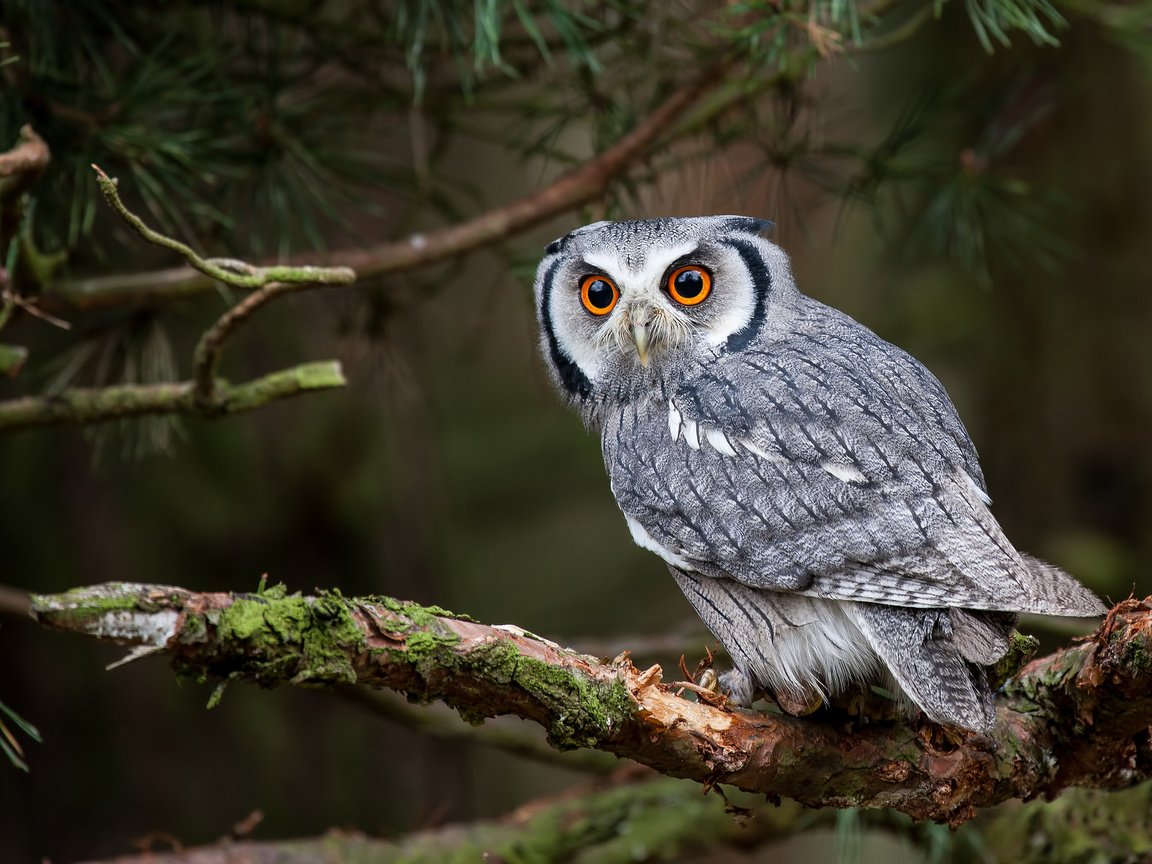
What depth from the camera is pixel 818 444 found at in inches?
79.1

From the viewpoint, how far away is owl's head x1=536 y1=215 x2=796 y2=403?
87.1 inches

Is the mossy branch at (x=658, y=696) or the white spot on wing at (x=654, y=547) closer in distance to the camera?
the mossy branch at (x=658, y=696)

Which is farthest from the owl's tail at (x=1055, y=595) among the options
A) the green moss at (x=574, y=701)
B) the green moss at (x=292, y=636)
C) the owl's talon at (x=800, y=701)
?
the green moss at (x=292, y=636)

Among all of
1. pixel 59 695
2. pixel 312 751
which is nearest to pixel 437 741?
pixel 312 751

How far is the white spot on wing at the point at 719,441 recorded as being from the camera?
2.07 m

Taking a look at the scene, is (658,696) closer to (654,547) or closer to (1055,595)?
(654,547)

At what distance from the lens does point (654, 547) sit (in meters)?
2.09

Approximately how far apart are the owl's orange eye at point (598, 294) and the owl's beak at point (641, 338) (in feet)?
0.33

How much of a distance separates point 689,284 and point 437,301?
2966mm

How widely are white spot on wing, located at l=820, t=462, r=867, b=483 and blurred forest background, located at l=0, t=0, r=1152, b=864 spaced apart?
708 mm

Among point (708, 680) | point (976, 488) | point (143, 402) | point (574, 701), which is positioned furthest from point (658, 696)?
point (143, 402)

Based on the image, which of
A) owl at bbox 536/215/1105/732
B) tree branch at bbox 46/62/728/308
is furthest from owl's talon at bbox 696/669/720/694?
tree branch at bbox 46/62/728/308

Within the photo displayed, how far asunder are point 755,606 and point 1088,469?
1.89m

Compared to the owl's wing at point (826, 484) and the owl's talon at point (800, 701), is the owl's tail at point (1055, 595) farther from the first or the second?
the owl's talon at point (800, 701)
